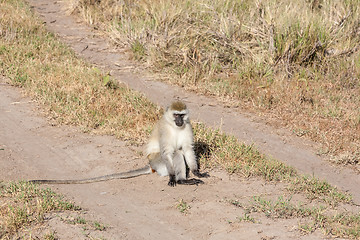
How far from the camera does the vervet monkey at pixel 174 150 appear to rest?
586 centimetres

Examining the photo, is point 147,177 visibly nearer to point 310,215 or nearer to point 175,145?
point 175,145

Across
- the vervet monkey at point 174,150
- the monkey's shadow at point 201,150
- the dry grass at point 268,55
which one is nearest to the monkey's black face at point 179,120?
the vervet monkey at point 174,150

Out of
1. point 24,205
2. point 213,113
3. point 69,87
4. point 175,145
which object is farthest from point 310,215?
point 69,87

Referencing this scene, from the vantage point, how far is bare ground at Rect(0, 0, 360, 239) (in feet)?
16.0

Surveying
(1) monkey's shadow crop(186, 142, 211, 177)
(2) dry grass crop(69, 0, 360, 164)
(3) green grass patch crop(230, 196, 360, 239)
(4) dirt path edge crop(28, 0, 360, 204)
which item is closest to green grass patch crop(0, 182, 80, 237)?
(3) green grass patch crop(230, 196, 360, 239)

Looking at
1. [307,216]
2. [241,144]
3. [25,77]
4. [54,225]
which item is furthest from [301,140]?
[25,77]

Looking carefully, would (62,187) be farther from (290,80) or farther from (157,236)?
(290,80)

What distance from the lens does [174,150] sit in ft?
19.7

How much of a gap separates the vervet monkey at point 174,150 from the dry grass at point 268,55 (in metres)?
2.40

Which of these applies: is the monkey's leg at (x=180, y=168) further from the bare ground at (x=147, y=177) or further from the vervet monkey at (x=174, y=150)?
the bare ground at (x=147, y=177)

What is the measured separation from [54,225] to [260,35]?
6.55 meters

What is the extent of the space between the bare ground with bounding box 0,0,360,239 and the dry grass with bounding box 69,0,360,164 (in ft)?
1.65

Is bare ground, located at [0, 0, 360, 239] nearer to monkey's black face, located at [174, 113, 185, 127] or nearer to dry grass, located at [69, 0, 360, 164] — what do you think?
dry grass, located at [69, 0, 360, 164]

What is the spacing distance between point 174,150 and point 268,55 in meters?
4.40
